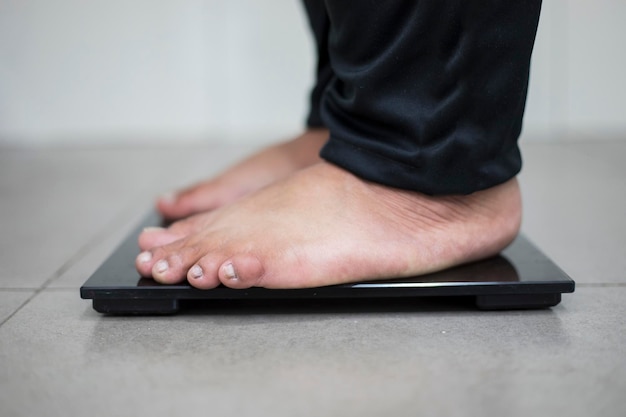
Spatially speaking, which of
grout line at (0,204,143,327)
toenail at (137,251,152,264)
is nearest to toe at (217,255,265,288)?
toenail at (137,251,152,264)

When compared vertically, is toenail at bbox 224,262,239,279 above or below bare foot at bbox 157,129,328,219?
above

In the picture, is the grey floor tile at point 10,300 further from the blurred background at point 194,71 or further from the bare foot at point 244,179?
the blurred background at point 194,71

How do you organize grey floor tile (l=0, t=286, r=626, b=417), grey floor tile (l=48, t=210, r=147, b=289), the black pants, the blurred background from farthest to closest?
the blurred background, grey floor tile (l=48, t=210, r=147, b=289), the black pants, grey floor tile (l=0, t=286, r=626, b=417)

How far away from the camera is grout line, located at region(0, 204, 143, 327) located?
104 centimetres

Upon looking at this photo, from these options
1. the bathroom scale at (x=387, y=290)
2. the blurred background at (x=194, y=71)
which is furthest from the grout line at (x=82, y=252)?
the blurred background at (x=194, y=71)

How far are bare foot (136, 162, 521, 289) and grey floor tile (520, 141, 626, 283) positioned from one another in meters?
0.20

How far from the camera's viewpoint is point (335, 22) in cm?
98

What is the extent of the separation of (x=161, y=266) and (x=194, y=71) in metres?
1.71

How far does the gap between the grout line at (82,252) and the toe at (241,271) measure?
0.90ft

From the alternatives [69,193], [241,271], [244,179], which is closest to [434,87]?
[241,271]

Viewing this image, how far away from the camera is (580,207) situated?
1521mm

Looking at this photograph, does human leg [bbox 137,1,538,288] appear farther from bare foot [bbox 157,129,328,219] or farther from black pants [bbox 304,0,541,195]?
bare foot [bbox 157,129,328,219]

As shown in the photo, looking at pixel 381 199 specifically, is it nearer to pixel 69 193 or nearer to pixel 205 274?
pixel 205 274

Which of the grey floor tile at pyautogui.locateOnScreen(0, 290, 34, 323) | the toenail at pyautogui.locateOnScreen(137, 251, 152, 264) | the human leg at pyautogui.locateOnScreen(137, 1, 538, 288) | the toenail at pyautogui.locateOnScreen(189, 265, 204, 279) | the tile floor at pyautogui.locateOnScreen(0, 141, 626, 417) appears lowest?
the grey floor tile at pyautogui.locateOnScreen(0, 290, 34, 323)
